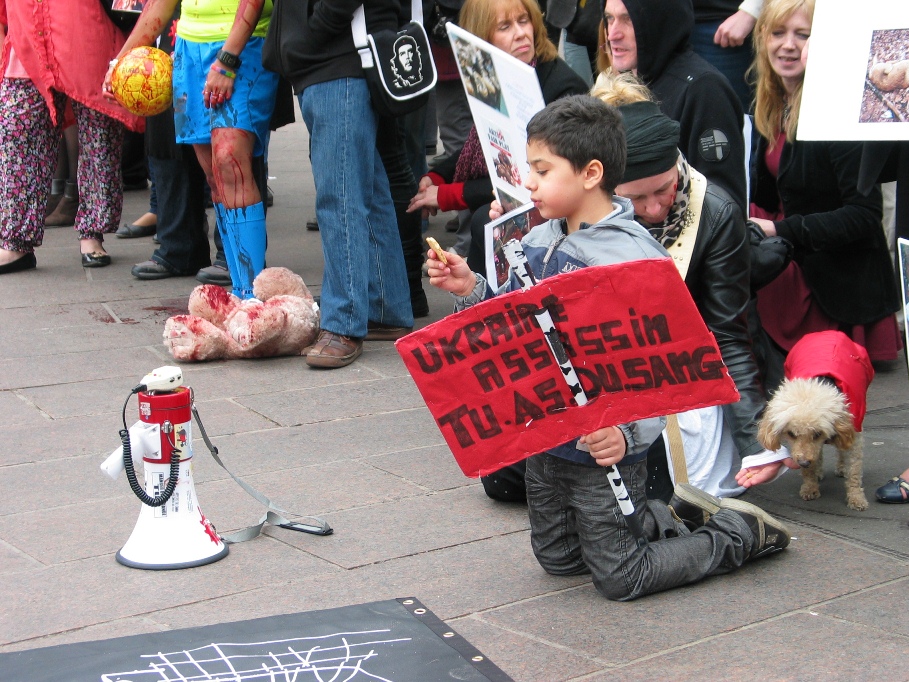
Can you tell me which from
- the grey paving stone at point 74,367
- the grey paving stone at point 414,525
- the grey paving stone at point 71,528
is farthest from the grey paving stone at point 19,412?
the grey paving stone at point 414,525

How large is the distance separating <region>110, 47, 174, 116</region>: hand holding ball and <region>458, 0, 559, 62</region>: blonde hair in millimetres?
1653

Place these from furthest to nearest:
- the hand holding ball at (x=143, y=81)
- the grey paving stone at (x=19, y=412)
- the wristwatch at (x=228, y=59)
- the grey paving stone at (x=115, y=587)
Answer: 1. the hand holding ball at (x=143, y=81)
2. the wristwatch at (x=228, y=59)
3. the grey paving stone at (x=19, y=412)
4. the grey paving stone at (x=115, y=587)

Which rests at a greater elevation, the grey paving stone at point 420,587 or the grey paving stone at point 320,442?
the grey paving stone at point 420,587

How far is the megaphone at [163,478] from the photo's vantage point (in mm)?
3174

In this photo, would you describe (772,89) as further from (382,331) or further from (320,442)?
(320,442)

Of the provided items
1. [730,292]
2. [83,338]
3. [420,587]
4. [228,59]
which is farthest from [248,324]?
[420,587]

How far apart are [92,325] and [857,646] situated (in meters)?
4.17

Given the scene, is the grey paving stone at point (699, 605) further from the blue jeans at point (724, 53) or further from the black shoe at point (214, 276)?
the black shoe at point (214, 276)

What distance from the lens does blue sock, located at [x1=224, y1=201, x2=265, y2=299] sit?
18.6 ft

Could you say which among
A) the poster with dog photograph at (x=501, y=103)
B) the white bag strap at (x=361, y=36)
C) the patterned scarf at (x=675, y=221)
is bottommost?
the patterned scarf at (x=675, y=221)

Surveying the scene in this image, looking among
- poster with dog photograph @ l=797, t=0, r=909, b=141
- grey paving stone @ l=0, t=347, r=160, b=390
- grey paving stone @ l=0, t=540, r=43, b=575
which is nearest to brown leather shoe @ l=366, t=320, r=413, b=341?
grey paving stone @ l=0, t=347, r=160, b=390

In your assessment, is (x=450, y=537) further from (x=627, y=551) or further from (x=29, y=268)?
(x=29, y=268)

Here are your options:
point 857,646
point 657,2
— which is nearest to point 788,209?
point 657,2

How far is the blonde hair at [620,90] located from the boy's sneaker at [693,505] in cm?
122
